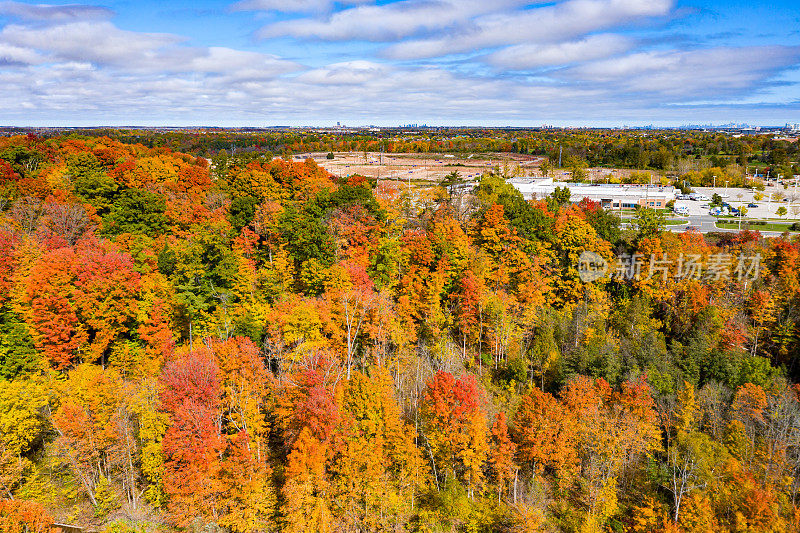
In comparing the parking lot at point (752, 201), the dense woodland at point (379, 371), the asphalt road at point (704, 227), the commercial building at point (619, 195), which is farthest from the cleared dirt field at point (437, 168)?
the dense woodland at point (379, 371)

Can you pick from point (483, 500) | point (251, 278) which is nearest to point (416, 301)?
point (251, 278)

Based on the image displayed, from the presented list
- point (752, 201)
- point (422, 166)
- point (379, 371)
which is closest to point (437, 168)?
point (422, 166)

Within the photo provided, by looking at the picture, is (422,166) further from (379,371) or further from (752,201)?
(379,371)

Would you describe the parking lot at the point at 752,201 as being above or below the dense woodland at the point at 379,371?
above

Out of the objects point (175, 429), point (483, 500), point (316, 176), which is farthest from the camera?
point (316, 176)

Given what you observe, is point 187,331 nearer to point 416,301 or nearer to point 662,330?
point 416,301

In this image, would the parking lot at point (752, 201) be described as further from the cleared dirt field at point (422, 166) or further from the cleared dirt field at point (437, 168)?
the cleared dirt field at point (422, 166)

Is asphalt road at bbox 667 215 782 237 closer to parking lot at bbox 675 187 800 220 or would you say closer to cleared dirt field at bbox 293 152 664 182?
parking lot at bbox 675 187 800 220

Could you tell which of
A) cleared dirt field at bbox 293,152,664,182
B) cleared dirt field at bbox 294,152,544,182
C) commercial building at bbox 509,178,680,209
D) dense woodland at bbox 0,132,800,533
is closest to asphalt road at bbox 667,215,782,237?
commercial building at bbox 509,178,680,209
